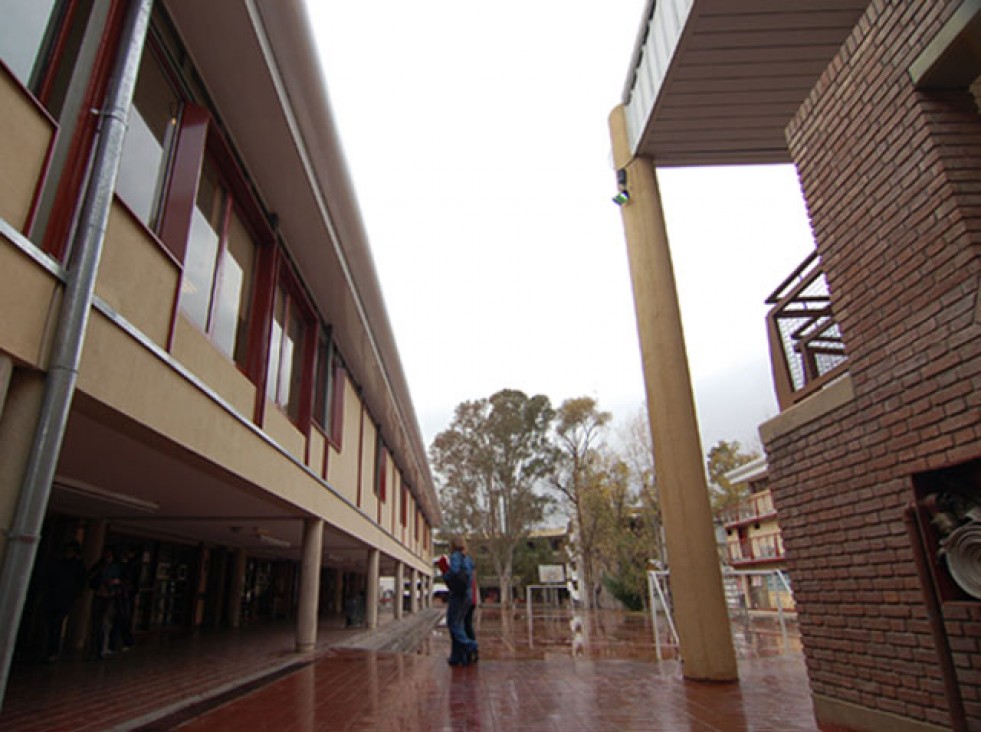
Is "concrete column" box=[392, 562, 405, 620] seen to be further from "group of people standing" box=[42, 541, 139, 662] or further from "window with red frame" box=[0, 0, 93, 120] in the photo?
"window with red frame" box=[0, 0, 93, 120]

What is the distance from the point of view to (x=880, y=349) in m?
3.49

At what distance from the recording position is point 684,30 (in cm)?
505

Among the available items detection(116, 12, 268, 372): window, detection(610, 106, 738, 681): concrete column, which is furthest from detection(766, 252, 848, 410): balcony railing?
detection(116, 12, 268, 372): window

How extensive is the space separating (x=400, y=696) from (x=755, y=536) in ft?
111

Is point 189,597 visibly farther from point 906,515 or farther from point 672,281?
point 906,515

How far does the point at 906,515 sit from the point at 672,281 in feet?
14.1

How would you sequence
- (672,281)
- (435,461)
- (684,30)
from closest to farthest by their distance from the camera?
(684,30)
(672,281)
(435,461)

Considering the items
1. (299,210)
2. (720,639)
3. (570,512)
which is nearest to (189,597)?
(299,210)

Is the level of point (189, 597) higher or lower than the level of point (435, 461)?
lower

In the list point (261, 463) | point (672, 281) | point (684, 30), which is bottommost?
point (261, 463)

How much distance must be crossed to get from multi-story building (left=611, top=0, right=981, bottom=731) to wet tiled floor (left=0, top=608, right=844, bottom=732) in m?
0.93

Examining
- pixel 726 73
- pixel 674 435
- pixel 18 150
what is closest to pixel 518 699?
pixel 674 435

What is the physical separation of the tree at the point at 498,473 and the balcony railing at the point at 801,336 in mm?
34044

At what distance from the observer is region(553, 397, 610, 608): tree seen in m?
33.5
